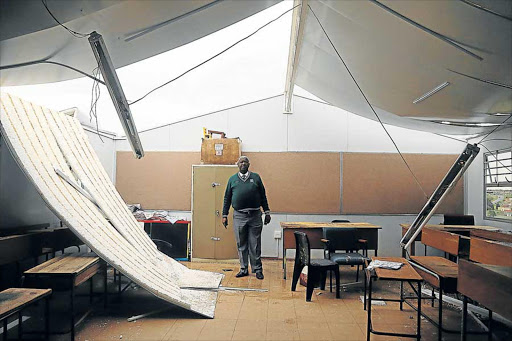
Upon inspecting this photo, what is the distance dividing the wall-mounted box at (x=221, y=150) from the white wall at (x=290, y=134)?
0.52 metres

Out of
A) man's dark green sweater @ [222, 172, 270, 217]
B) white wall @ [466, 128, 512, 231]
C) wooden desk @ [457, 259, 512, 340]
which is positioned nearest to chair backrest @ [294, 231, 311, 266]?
man's dark green sweater @ [222, 172, 270, 217]

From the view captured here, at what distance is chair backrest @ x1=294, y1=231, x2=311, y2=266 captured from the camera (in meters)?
5.23

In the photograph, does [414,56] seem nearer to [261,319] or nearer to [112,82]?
[112,82]

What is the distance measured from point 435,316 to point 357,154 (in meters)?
3.96

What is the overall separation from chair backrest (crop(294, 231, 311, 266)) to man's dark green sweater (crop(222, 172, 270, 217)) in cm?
114

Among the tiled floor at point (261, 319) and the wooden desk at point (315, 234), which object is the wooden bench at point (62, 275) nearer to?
the tiled floor at point (261, 319)

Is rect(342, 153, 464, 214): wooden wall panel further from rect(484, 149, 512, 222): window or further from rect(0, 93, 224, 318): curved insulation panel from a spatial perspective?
rect(0, 93, 224, 318): curved insulation panel

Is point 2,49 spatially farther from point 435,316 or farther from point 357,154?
point 357,154

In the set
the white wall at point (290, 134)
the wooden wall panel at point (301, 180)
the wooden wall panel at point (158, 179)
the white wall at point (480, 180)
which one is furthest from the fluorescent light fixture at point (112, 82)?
the white wall at point (480, 180)

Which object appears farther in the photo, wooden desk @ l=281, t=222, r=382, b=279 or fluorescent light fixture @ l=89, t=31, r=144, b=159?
wooden desk @ l=281, t=222, r=382, b=279

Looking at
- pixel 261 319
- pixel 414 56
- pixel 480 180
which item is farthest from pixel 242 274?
pixel 480 180

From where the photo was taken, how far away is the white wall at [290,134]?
820 centimetres

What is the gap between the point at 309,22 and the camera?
17.0ft

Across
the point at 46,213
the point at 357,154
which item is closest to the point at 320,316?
the point at 46,213
